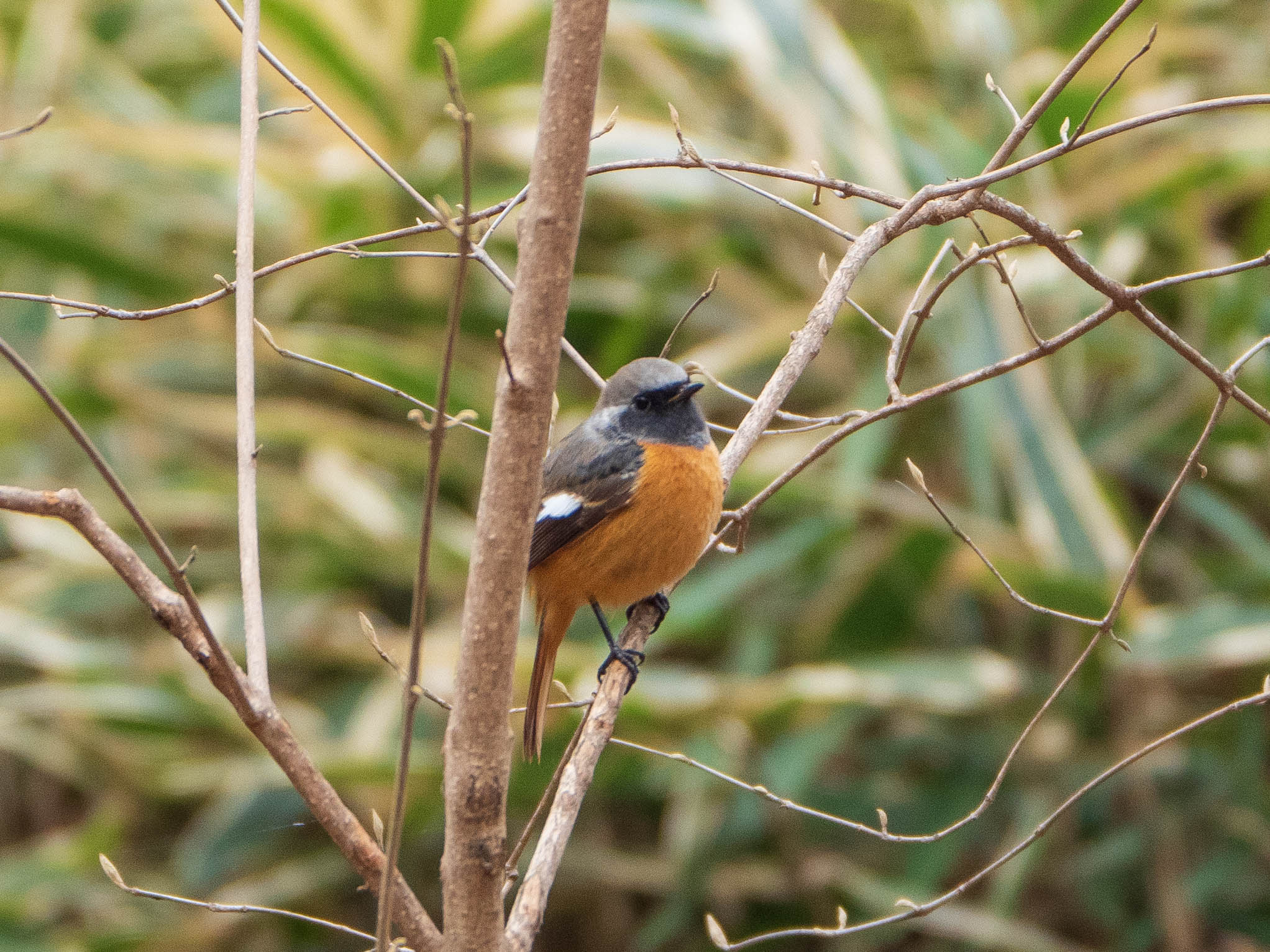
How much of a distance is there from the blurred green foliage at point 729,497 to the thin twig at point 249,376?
1786 mm

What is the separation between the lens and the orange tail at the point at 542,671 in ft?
7.54

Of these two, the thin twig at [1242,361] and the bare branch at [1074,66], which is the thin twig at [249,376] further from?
the thin twig at [1242,361]

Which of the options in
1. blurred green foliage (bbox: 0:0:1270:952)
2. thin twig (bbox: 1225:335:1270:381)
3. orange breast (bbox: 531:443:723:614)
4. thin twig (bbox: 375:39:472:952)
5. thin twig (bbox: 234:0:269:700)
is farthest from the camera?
blurred green foliage (bbox: 0:0:1270:952)

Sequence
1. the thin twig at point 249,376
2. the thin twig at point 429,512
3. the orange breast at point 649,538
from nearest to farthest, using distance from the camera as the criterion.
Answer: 1. the thin twig at point 429,512
2. the thin twig at point 249,376
3. the orange breast at point 649,538

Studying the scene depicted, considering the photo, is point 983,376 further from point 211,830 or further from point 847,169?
point 211,830

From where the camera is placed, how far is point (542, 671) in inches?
92.7

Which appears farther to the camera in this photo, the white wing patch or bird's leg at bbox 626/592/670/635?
the white wing patch

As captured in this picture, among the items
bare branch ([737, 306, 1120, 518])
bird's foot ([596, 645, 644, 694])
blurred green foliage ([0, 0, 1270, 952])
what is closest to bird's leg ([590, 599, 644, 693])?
bird's foot ([596, 645, 644, 694])

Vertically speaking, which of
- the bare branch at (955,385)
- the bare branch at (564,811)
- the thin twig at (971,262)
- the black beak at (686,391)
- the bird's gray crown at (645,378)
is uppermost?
the bird's gray crown at (645,378)

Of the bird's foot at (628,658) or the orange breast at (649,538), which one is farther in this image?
the orange breast at (649,538)

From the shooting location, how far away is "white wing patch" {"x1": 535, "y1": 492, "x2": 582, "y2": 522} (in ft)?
7.88

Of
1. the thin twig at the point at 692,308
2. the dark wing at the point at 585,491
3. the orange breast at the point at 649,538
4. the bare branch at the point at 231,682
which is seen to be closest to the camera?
the bare branch at the point at 231,682

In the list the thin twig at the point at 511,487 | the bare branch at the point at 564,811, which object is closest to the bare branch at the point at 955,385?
the bare branch at the point at 564,811

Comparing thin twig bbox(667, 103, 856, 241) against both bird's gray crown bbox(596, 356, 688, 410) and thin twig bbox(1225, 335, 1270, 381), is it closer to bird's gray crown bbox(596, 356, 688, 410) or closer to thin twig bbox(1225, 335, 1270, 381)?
thin twig bbox(1225, 335, 1270, 381)
